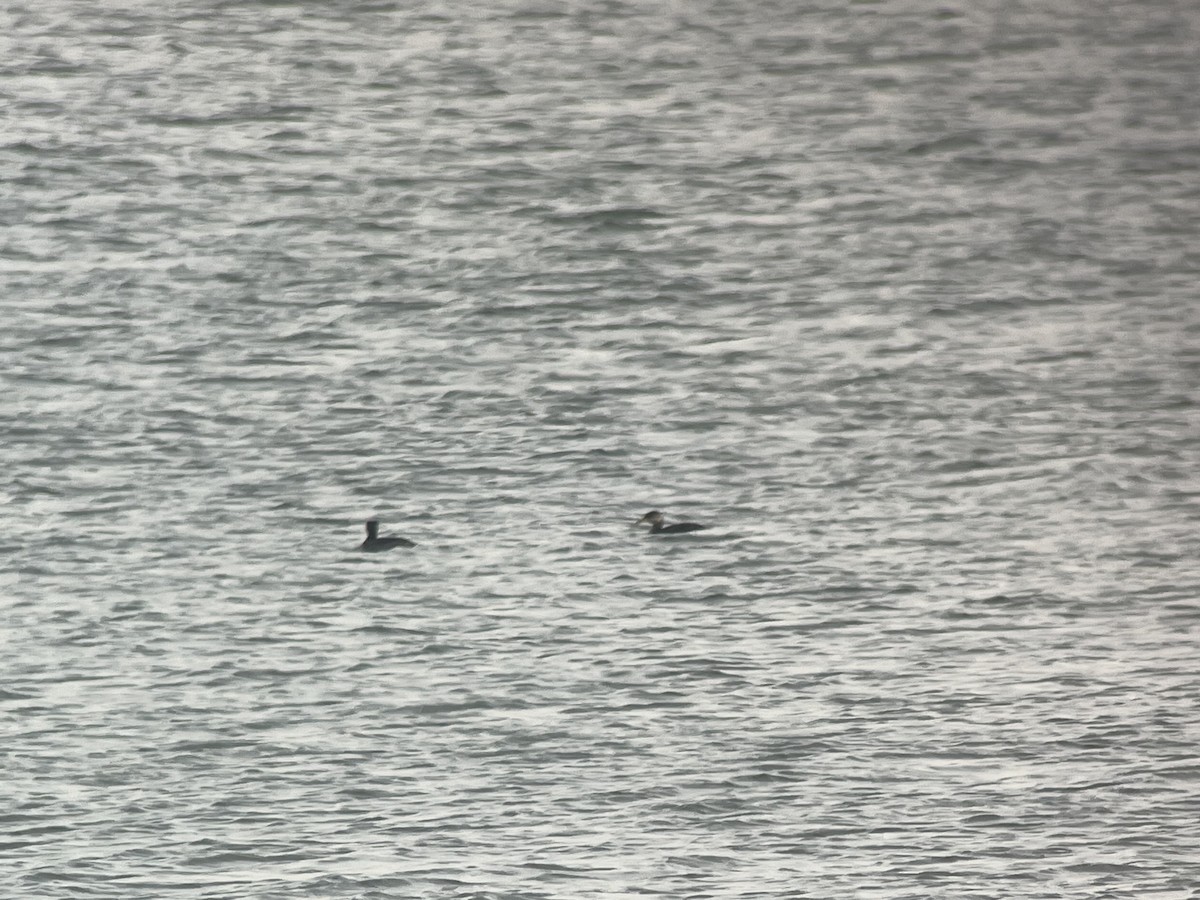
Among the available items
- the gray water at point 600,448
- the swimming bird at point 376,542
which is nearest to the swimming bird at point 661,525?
the gray water at point 600,448

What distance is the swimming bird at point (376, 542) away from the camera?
12477 mm

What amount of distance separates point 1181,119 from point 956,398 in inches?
139

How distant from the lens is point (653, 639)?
11438 mm

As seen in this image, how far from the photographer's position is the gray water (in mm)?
9703

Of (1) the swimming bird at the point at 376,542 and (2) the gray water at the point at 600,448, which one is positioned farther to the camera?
(1) the swimming bird at the point at 376,542

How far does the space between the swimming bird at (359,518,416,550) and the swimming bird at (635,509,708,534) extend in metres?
1.17

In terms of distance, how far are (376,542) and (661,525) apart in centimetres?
140

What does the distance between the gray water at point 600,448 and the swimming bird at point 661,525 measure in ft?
0.27

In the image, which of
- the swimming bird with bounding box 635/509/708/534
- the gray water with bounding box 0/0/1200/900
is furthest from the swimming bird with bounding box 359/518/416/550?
the swimming bird with bounding box 635/509/708/534

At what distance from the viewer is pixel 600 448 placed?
13492mm

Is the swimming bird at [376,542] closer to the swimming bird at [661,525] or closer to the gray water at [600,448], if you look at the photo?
the gray water at [600,448]

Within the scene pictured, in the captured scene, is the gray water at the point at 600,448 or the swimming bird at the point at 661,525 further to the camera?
the swimming bird at the point at 661,525

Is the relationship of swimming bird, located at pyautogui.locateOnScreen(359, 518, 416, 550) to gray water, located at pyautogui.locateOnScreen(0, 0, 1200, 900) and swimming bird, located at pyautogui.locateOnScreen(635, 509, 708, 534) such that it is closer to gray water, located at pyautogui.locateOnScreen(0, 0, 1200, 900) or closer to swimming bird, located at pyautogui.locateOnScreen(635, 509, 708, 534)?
gray water, located at pyautogui.locateOnScreen(0, 0, 1200, 900)

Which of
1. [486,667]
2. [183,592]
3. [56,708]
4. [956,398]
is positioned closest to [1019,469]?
[956,398]
